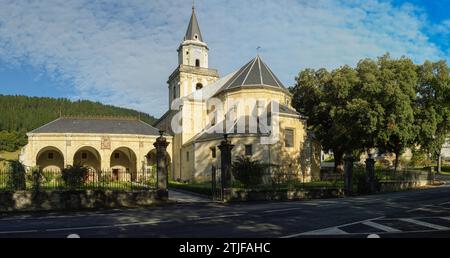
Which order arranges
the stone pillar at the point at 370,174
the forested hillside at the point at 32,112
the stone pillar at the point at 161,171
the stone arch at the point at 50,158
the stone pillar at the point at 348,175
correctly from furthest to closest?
the forested hillside at the point at 32,112
the stone arch at the point at 50,158
the stone pillar at the point at 370,174
the stone pillar at the point at 348,175
the stone pillar at the point at 161,171

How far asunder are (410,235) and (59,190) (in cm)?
1390

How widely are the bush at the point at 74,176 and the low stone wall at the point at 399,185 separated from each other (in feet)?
73.9

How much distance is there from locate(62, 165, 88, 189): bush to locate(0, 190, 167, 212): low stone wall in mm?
1237

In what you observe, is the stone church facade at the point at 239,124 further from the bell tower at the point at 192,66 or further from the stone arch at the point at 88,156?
the stone arch at the point at 88,156

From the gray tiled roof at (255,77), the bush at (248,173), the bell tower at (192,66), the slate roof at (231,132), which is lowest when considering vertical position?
the bush at (248,173)

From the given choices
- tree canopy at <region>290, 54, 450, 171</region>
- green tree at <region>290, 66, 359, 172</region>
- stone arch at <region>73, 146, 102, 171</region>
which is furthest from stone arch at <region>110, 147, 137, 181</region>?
tree canopy at <region>290, 54, 450, 171</region>

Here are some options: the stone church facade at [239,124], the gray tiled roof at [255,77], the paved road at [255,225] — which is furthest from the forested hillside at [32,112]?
the paved road at [255,225]

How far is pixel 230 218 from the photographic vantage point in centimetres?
1316

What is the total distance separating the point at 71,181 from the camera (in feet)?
62.1

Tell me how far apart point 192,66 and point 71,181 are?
36915mm

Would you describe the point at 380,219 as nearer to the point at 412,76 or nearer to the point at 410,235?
the point at 410,235

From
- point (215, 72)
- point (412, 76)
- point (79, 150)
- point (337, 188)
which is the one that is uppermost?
point (215, 72)

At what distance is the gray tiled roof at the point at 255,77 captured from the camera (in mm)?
41250
